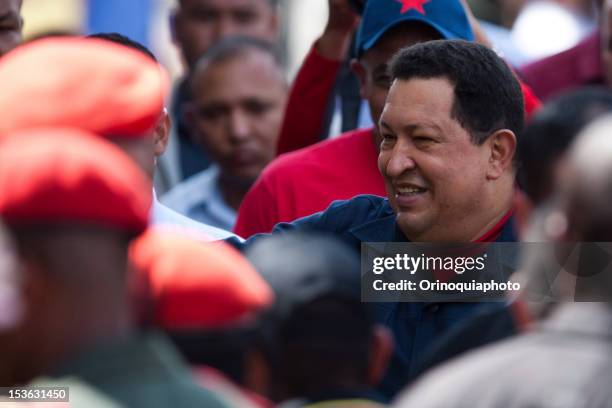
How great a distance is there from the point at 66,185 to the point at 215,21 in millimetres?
5553

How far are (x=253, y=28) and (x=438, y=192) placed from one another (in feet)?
11.8

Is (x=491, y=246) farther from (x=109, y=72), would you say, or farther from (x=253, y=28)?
(x=253, y=28)

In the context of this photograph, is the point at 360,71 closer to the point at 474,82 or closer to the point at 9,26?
the point at 474,82

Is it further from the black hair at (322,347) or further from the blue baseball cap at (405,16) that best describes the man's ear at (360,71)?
the black hair at (322,347)

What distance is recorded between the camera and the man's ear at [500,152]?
5.12 metres

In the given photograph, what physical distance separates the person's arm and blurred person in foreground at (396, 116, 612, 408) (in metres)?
3.02

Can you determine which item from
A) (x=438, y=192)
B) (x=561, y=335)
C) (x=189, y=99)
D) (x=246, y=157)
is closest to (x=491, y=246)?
(x=438, y=192)

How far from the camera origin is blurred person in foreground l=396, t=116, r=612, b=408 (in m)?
3.04

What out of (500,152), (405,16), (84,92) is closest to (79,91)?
(84,92)

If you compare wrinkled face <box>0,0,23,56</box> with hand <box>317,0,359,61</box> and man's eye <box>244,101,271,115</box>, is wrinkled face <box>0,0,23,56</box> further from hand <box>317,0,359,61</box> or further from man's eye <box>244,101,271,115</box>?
man's eye <box>244,101,271,115</box>

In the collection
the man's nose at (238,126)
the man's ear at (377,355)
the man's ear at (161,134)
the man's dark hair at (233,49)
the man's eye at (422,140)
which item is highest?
the man's ear at (377,355)

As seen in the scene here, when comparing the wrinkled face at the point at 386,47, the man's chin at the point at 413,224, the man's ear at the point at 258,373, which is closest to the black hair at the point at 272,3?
the wrinkled face at the point at 386,47

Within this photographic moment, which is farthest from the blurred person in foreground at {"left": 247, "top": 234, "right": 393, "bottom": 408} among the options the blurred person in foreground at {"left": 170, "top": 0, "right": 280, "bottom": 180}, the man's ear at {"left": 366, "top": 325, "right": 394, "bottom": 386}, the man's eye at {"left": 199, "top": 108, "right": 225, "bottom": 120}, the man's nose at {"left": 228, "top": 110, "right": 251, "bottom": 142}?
the blurred person in foreground at {"left": 170, "top": 0, "right": 280, "bottom": 180}

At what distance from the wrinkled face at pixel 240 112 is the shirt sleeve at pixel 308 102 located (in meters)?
0.93
